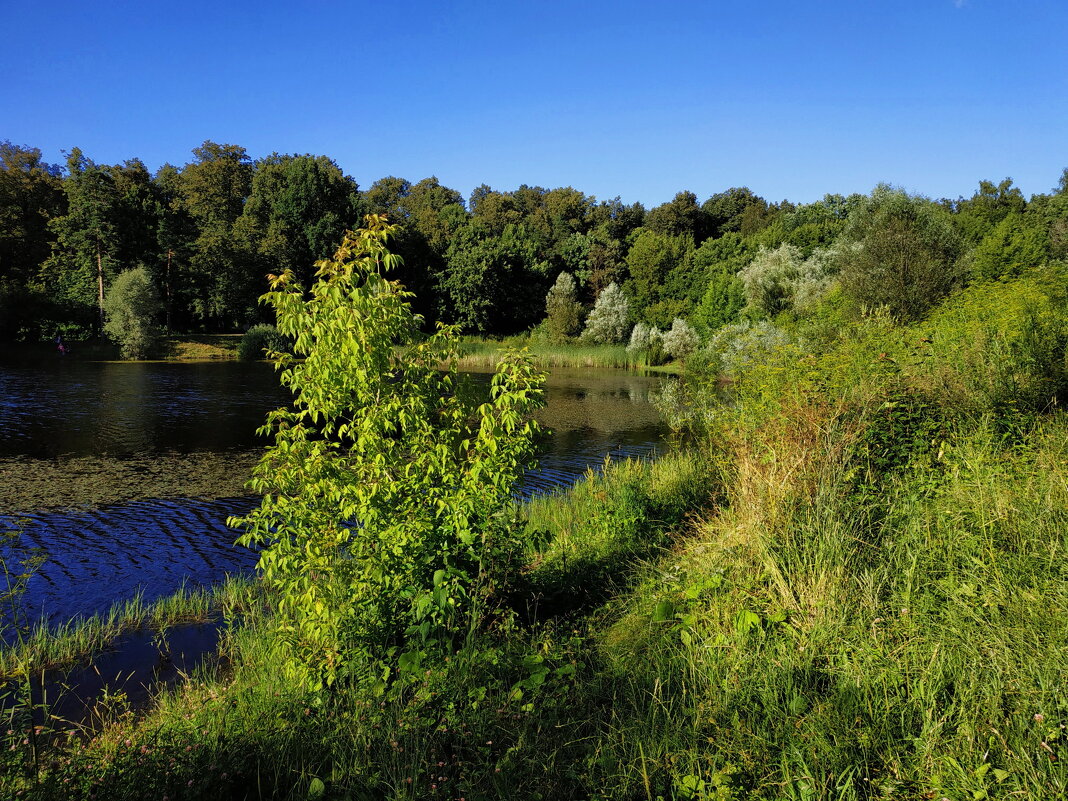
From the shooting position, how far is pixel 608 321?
48344 millimetres

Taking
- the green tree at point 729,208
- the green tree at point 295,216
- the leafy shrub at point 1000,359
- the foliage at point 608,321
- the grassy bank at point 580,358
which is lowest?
the grassy bank at point 580,358

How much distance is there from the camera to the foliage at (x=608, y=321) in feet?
158

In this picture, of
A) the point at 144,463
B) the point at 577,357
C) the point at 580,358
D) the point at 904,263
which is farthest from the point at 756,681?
the point at 577,357

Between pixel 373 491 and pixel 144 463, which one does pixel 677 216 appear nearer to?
pixel 144 463

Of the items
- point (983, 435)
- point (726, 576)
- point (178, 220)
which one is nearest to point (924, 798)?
point (726, 576)

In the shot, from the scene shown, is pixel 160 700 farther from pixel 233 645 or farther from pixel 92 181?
pixel 92 181

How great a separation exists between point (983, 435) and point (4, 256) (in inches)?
2624

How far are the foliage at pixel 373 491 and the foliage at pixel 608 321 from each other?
43.2m

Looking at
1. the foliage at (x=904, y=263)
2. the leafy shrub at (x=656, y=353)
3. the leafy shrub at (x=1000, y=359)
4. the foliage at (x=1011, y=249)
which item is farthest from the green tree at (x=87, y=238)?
the foliage at (x=1011, y=249)

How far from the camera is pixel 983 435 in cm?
600

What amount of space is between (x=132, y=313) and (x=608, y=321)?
3361 cm

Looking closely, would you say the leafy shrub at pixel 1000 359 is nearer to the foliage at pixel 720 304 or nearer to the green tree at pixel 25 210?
the foliage at pixel 720 304

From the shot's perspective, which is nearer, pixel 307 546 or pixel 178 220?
pixel 307 546

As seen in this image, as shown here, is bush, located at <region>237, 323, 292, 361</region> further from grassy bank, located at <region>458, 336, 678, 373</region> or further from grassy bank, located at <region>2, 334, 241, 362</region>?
grassy bank, located at <region>458, 336, 678, 373</region>
